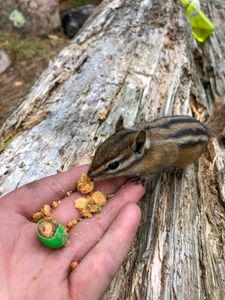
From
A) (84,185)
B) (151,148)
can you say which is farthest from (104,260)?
(151,148)

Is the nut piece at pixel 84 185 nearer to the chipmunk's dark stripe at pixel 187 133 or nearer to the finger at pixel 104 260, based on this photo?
the finger at pixel 104 260

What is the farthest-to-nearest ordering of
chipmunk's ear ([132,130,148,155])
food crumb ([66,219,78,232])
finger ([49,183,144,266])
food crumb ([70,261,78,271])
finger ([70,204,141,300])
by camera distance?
chipmunk's ear ([132,130,148,155]) → food crumb ([66,219,78,232]) → finger ([49,183,144,266]) → food crumb ([70,261,78,271]) → finger ([70,204,141,300])

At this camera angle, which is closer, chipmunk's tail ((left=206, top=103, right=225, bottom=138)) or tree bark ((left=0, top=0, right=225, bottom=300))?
tree bark ((left=0, top=0, right=225, bottom=300))

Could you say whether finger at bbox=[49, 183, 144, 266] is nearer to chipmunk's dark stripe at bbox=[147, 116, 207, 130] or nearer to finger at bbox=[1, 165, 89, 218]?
finger at bbox=[1, 165, 89, 218]

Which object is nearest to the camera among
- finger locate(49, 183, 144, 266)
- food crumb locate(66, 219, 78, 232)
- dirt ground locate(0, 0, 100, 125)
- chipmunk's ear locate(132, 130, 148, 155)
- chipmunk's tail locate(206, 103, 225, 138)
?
finger locate(49, 183, 144, 266)

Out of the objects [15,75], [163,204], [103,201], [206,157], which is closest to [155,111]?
[206,157]

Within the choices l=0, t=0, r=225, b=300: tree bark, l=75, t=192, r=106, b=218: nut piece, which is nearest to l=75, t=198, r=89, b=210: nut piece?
l=75, t=192, r=106, b=218: nut piece

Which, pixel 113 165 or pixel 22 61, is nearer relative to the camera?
pixel 113 165

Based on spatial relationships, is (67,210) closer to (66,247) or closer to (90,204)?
(90,204)
